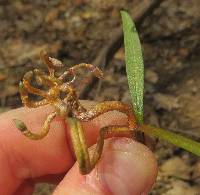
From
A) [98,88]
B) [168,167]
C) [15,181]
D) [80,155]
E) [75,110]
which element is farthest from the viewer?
[98,88]

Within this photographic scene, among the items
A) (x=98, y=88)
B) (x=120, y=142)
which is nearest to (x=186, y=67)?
(x=98, y=88)

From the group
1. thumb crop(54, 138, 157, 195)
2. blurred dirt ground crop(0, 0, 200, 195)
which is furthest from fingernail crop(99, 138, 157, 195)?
blurred dirt ground crop(0, 0, 200, 195)

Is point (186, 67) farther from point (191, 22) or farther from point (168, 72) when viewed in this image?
point (191, 22)

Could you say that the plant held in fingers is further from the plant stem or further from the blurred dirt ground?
the blurred dirt ground

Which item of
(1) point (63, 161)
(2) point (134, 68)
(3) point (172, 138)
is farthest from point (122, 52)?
(3) point (172, 138)

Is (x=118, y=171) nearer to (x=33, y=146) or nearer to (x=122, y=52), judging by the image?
(x=33, y=146)

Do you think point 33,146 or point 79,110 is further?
point 33,146

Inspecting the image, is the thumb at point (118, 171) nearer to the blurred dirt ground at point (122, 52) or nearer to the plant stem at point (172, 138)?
the plant stem at point (172, 138)
